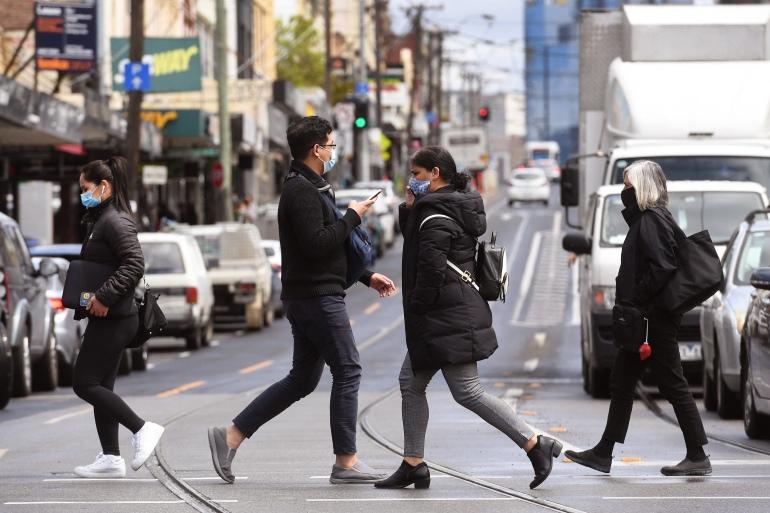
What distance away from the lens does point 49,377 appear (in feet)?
71.6

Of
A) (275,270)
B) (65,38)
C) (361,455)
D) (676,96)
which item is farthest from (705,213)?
(65,38)

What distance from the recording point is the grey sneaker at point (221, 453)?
35.6 ft

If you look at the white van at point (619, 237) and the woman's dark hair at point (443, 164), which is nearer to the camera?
the woman's dark hair at point (443, 164)

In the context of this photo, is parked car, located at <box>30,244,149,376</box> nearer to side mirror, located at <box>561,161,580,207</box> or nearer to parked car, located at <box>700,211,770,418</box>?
side mirror, located at <box>561,161,580,207</box>

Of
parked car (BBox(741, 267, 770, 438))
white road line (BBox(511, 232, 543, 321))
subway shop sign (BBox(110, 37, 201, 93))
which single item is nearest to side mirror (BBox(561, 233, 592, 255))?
parked car (BBox(741, 267, 770, 438))

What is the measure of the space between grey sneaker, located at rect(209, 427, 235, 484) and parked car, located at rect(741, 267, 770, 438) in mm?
4261

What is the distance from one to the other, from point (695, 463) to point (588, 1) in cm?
18388

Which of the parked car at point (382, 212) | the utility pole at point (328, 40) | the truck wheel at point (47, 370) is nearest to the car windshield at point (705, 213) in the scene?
the truck wheel at point (47, 370)

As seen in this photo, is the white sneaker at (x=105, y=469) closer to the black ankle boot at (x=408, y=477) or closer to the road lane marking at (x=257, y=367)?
the black ankle boot at (x=408, y=477)

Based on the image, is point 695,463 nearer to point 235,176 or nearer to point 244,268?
point 244,268

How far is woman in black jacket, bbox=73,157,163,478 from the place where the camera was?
11.2m

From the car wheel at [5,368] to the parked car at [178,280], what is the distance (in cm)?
1129

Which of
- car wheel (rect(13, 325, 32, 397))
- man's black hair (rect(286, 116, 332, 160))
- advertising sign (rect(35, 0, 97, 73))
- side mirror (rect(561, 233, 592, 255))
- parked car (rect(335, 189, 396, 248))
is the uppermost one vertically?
advertising sign (rect(35, 0, 97, 73))

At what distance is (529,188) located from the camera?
8638cm
